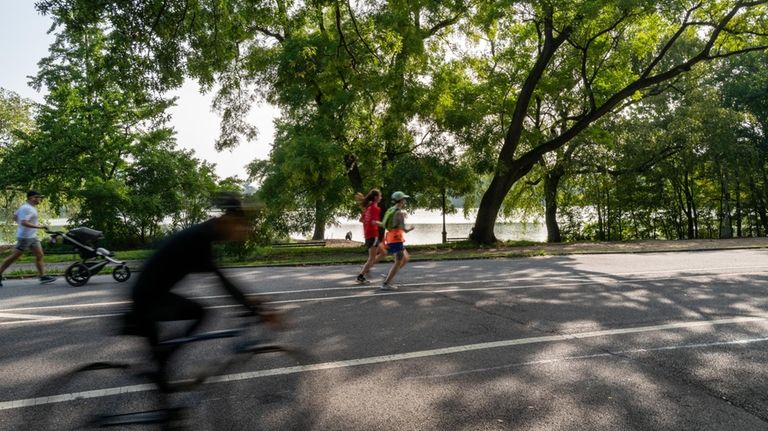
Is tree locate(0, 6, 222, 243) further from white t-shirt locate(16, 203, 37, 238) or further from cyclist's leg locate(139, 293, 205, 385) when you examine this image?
cyclist's leg locate(139, 293, 205, 385)

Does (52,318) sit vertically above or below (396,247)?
below

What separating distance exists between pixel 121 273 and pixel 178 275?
913 centimetres

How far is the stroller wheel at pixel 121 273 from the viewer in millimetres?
11203

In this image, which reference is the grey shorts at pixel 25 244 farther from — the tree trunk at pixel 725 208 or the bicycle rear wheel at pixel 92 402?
the tree trunk at pixel 725 208

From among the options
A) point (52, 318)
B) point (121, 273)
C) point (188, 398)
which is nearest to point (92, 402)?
point (188, 398)

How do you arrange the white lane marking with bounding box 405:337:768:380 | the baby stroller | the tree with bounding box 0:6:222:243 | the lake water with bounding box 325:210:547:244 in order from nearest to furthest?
the white lane marking with bounding box 405:337:768:380, the baby stroller, the tree with bounding box 0:6:222:243, the lake water with bounding box 325:210:547:244

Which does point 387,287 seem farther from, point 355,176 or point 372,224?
point 355,176

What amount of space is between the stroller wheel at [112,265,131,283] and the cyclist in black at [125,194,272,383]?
8.76m

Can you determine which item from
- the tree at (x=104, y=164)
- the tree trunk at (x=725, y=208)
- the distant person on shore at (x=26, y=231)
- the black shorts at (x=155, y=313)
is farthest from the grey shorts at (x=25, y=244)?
the tree trunk at (x=725, y=208)

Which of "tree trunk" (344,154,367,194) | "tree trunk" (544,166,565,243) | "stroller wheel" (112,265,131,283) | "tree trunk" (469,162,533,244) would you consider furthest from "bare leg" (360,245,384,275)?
"tree trunk" (544,166,565,243)

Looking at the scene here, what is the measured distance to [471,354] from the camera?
17.7 feet

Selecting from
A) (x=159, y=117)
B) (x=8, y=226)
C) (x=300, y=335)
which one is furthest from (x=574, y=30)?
(x=8, y=226)

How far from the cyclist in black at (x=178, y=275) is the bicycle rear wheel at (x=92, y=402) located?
0.31m

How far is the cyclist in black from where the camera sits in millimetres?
3414
